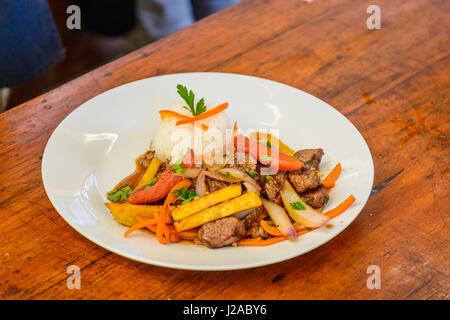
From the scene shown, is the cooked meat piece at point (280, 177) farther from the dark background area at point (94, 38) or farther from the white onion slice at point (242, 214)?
the dark background area at point (94, 38)

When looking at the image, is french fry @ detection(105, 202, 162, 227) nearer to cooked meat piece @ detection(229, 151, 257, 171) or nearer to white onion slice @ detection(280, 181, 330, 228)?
cooked meat piece @ detection(229, 151, 257, 171)

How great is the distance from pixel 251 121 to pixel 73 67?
3290 mm

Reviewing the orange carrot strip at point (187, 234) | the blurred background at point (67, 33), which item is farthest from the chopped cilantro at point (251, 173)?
the blurred background at point (67, 33)

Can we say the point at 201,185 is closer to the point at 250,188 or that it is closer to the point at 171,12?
the point at 250,188

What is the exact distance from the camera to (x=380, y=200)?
1.87 m

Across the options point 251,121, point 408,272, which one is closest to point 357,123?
point 251,121

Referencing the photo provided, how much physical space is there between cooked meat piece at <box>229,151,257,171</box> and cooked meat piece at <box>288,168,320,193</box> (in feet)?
0.54

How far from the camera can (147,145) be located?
2197 mm

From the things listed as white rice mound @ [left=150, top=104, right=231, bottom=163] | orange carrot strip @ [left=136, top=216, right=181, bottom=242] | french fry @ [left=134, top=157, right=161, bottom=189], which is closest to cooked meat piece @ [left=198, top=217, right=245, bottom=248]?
orange carrot strip @ [left=136, top=216, right=181, bottom=242]

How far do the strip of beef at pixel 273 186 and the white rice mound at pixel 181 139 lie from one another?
46 centimetres

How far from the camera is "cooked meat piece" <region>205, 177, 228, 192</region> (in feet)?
5.70

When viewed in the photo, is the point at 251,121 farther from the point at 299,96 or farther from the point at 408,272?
the point at 408,272

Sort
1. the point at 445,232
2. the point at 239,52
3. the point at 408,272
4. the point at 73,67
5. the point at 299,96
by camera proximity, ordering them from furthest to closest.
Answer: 1. the point at 73,67
2. the point at 239,52
3. the point at 299,96
4. the point at 445,232
5. the point at 408,272
